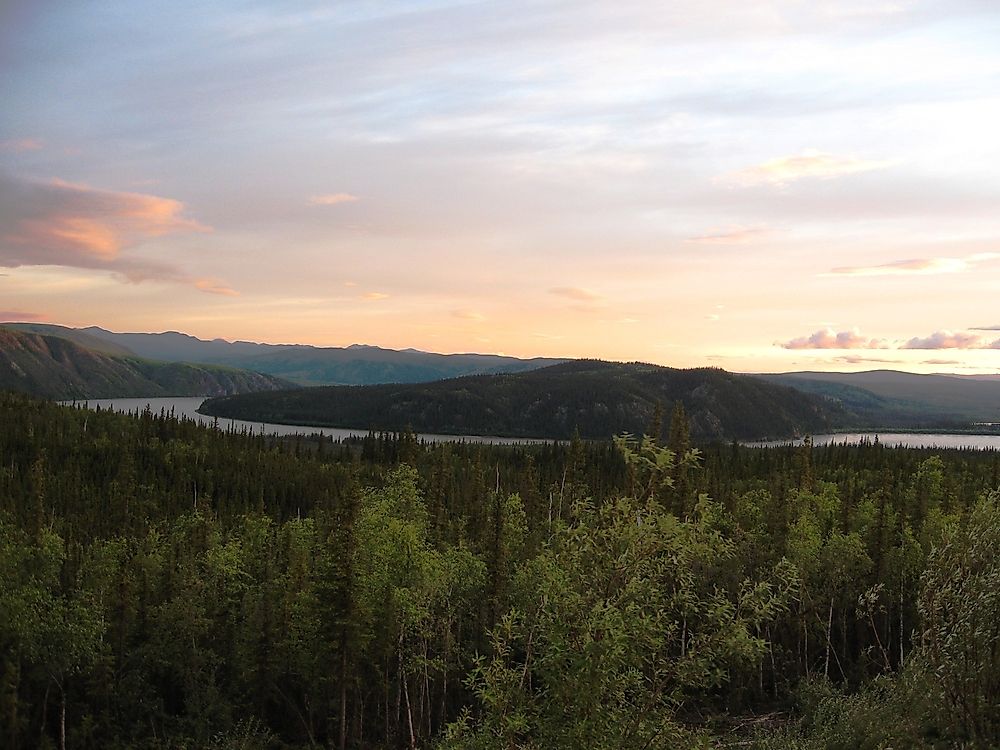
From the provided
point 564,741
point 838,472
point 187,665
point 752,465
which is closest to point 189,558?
point 187,665

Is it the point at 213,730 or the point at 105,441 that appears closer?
the point at 213,730

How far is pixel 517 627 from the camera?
80.7ft

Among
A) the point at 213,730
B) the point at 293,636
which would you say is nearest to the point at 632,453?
the point at 293,636

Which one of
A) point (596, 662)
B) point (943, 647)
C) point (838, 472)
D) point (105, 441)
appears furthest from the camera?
point (105, 441)

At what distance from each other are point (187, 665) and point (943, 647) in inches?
2114

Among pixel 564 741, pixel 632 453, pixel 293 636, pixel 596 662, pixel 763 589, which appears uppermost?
pixel 632 453

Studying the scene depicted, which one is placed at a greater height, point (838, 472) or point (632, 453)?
point (632, 453)

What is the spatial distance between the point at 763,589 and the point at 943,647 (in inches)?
523

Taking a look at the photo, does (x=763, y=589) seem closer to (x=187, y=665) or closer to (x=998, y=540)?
(x=998, y=540)

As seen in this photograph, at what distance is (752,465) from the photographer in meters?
165

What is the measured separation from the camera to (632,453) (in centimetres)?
1788

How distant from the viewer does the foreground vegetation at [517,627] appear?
18.2 meters

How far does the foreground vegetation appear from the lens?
18234 millimetres

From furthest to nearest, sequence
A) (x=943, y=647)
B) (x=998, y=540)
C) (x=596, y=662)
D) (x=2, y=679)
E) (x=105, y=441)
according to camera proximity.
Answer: (x=105, y=441), (x=2, y=679), (x=998, y=540), (x=943, y=647), (x=596, y=662)
